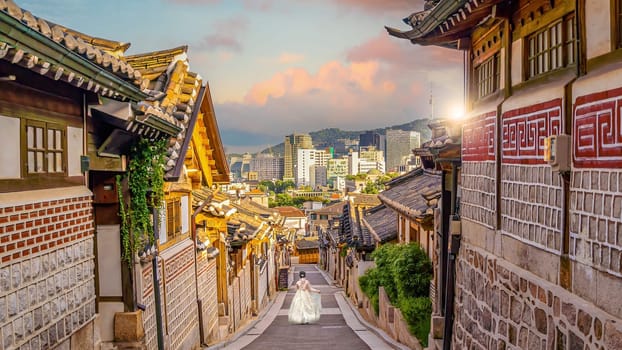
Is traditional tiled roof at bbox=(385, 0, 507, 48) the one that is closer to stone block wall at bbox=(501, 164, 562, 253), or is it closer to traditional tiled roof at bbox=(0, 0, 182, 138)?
stone block wall at bbox=(501, 164, 562, 253)

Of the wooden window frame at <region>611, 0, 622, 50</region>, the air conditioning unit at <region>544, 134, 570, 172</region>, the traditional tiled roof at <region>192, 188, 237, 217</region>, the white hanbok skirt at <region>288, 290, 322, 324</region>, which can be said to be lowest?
the white hanbok skirt at <region>288, 290, 322, 324</region>

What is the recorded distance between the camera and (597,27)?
5.55 metres

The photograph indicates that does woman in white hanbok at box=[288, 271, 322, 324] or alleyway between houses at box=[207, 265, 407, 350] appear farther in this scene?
woman in white hanbok at box=[288, 271, 322, 324]

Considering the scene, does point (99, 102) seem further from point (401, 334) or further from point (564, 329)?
point (401, 334)

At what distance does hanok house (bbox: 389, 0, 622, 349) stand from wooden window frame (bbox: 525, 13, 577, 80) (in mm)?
19

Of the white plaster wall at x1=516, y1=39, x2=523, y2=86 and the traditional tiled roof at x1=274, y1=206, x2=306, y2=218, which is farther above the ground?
the white plaster wall at x1=516, y1=39, x2=523, y2=86

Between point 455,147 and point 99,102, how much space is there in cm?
683

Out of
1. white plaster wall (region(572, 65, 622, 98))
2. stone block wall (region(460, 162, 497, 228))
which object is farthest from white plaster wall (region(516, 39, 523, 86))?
white plaster wall (region(572, 65, 622, 98))

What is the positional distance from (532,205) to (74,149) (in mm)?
5982

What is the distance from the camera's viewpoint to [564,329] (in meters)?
6.04

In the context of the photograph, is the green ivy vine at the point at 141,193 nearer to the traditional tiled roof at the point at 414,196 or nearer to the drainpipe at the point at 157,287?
the drainpipe at the point at 157,287

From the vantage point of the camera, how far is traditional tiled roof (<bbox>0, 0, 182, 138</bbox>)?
14.4 ft

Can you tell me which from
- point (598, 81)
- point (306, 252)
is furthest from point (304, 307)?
point (306, 252)

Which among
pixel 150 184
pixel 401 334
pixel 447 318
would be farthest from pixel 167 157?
pixel 401 334
